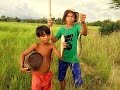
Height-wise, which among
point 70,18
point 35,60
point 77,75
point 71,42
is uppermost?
point 70,18

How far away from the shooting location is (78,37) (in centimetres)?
502

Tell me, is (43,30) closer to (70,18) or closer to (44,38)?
(44,38)

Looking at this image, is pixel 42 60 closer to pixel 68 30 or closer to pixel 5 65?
pixel 68 30

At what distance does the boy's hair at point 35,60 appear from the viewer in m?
4.30

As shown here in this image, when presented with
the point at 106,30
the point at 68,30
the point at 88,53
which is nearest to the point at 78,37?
the point at 68,30

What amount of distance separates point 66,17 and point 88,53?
4.05m

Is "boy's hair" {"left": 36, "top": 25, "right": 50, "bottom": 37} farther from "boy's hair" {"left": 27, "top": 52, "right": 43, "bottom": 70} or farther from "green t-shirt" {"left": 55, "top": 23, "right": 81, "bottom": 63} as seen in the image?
"green t-shirt" {"left": 55, "top": 23, "right": 81, "bottom": 63}

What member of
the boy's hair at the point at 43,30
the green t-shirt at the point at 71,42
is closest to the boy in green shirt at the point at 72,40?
the green t-shirt at the point at 71,42

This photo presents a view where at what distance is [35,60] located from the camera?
4.30 m

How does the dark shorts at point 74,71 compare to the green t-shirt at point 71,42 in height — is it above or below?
below

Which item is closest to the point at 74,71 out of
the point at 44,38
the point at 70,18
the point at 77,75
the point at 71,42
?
the point at 77,75

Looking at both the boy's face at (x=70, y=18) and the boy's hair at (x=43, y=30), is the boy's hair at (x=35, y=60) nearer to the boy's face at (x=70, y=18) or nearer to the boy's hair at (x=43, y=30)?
the boy's hair at (x=43, y=30)

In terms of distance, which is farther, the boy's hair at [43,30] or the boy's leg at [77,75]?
the boy's leg at [77,75]

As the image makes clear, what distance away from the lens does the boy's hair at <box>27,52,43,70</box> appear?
430 cm
